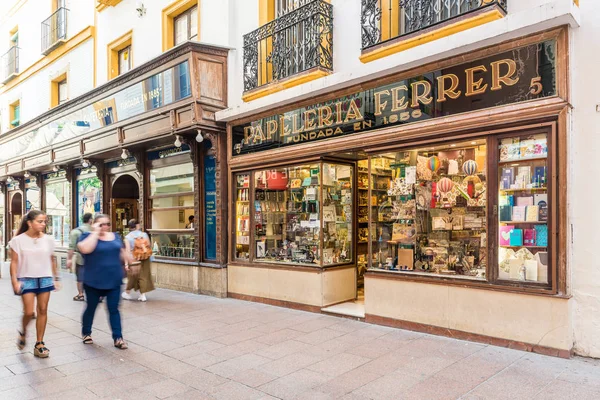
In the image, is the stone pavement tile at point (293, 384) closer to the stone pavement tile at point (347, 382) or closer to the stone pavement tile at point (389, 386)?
the stone pavement tile at point (347, 382)

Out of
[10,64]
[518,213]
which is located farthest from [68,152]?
[518,213]

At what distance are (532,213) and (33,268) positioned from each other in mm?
6214

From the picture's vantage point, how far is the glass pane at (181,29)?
36.7 feet

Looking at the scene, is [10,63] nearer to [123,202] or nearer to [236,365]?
[123,202]

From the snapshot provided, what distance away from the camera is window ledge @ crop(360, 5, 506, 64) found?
5.74 m

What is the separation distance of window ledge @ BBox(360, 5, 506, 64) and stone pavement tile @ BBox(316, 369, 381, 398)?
4558 mm

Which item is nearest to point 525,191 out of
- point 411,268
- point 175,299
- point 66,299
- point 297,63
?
point 411,268

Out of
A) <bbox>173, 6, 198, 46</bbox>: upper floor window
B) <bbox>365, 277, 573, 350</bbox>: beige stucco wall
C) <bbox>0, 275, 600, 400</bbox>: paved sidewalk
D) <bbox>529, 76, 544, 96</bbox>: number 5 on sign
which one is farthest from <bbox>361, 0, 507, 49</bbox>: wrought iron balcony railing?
<bbox>173, 6, 198, 46</bbox>: upper floor window

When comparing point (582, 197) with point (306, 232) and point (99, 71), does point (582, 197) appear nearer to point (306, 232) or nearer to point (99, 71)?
point (306, 232)

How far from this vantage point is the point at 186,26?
439 inches

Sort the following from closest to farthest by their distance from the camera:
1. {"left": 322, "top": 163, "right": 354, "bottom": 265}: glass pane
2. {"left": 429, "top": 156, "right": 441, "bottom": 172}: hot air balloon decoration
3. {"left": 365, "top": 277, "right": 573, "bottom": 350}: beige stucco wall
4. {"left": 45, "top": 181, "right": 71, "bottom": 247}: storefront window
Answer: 1. {"left": 365, "top": 277, "right": 573, "bottom": 350}: beige stucco wall
2. {"left": 429, "top": 156, "right": 441, "bottom": 172}: hot air balloon decoration
3. {"left": 322, "top": 163, "right": 354, "bottom": 265}: glass pane
4. {"left": 45, "top": 181, "right": 71, "bottom": 247}: storefront window

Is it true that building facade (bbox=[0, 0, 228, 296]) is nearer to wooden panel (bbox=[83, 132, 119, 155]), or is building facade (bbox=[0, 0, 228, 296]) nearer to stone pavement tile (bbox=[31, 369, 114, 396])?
wooden panel (bbox=[83, 132, 119, 155])

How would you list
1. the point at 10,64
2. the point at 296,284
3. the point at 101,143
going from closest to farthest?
the point at 296,284
the point at 101,143
the point at 10,64

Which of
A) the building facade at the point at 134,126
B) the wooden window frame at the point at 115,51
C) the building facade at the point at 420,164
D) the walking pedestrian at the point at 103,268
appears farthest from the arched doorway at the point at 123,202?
the walking pedestrian at the point at 103,268
